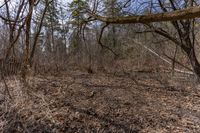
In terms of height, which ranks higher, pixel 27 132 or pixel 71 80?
pixel 71 80

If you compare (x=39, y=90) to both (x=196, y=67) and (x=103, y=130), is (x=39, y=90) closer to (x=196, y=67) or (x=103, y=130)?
(x=103, y=130)

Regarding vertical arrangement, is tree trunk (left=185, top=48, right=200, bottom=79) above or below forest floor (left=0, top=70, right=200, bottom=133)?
above

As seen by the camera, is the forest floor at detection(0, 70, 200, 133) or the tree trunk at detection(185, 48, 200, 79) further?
the tree trunk at detection(185, 48, 200, 79)

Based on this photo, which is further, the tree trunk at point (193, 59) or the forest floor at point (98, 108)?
the tree trunk at point (193, 59)

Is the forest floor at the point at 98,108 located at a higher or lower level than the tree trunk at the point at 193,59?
lower

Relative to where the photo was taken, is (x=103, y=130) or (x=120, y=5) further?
(x=120, y=5)

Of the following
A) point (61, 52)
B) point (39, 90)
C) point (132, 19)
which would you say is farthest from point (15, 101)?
point (61, 52)

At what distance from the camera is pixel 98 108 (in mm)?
6059

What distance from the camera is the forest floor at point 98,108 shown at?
5195 mm

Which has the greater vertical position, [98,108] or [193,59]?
[193,59]

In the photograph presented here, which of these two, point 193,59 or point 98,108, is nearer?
point 98,108

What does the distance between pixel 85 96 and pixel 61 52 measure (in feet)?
21.2

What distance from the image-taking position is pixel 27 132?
Answer: 500 cm

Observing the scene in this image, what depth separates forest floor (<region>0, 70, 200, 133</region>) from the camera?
5.20 meters
